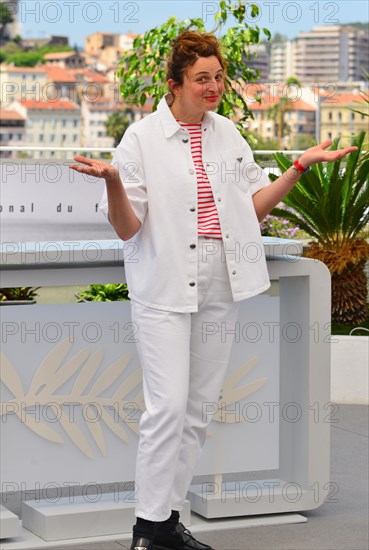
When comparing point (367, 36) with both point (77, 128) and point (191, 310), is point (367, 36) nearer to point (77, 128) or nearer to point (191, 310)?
point (77, 128)

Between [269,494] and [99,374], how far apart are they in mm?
813

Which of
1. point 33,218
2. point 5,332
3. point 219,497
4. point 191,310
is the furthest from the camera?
point 33,218

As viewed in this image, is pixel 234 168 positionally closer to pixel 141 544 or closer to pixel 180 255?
pixel 180 255

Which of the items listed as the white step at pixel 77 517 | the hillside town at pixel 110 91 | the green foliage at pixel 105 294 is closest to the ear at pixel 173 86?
the white step at pixel 77 517

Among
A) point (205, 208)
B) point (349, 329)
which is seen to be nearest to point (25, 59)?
point (349, 329)

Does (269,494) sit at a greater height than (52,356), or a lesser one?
lesser

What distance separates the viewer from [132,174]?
11.6ft

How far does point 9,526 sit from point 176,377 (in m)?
0.90

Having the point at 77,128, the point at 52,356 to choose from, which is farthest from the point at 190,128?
the point at 77,128

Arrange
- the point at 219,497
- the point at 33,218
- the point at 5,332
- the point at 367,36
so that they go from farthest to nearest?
the point at 367,36 → the point at 33,218 → the point at 219,497 → the point at 5,332

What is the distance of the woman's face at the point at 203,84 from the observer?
138 inches

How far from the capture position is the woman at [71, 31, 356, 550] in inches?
138

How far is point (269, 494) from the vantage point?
4.33m

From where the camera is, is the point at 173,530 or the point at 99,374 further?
the point at 99,374
